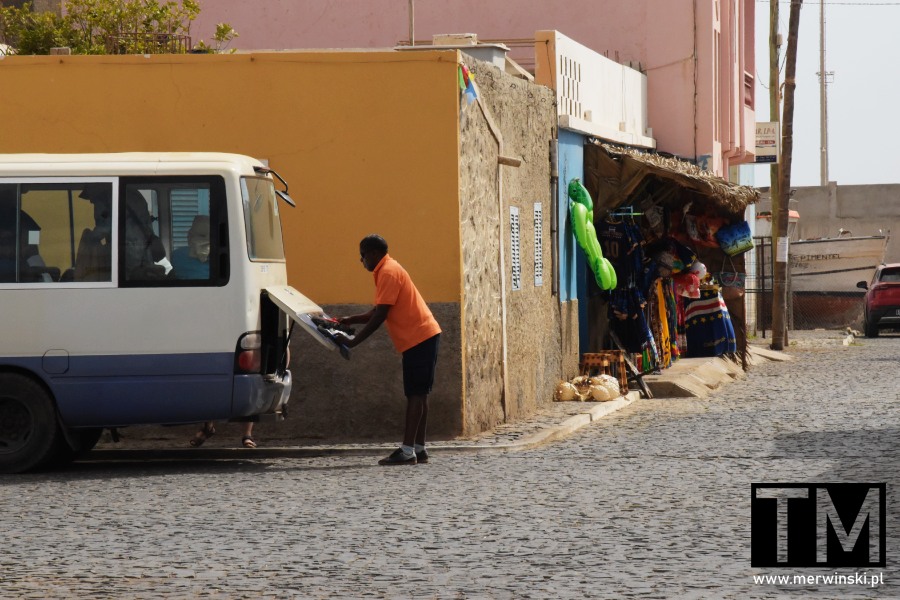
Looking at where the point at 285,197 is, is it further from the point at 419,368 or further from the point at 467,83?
the point at 467,83

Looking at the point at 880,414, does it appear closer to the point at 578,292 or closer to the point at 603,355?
the point at 603,355

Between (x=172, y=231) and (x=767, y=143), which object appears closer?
(x=172, y=231)

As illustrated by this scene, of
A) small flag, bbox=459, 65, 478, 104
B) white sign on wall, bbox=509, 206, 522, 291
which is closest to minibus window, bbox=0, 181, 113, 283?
small flag, bbox=459, 65, 478, 104

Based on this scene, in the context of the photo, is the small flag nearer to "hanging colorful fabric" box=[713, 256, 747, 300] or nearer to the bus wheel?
the bus wheel

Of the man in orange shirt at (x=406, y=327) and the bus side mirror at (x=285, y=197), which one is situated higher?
the bus side mirror at (x=285, y=197)

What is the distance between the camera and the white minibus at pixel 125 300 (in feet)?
38.6

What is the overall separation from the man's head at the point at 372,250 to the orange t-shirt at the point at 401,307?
0.05 metres

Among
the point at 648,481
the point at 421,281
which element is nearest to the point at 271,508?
the point at 648,481

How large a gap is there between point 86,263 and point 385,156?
3.22 metres

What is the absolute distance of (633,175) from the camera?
20.4 m

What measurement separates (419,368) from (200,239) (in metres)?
2.01

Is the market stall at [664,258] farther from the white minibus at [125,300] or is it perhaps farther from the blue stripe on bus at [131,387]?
the blue stripe on bus at [131,387]

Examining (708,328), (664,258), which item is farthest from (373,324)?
(708,328)

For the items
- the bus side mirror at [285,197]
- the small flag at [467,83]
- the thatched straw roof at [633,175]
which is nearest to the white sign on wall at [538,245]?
the thatched straw roof at [633,175]
